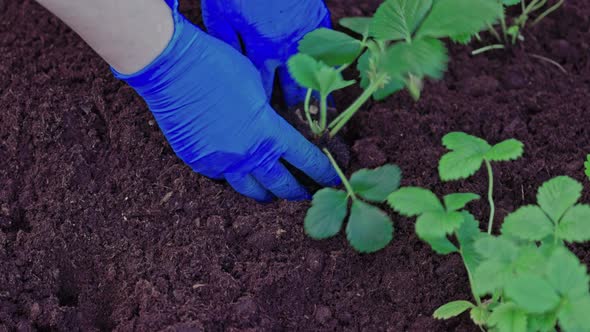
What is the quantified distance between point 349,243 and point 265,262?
20 centimetres

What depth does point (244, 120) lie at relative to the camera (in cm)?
162

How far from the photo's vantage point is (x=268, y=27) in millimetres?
1753

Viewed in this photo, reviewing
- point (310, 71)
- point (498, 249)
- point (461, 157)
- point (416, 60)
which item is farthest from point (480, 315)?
point (310, 71)

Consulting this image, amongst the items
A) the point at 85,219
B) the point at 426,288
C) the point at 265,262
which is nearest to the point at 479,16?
the point at 426,288

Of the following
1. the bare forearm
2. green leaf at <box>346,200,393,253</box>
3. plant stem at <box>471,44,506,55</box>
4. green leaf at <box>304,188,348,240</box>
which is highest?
the bare forearm

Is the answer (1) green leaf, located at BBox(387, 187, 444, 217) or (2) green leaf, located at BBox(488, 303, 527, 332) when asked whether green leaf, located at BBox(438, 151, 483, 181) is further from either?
(2) green leaf, located at BBox(488, 303, 527, 332)

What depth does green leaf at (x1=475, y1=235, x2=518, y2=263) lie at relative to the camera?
1.16m

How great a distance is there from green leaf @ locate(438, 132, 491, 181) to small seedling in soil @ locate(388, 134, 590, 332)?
5 centimetres

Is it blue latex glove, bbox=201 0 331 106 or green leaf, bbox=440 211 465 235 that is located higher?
blue latex glove, bbox=201 0 331 106

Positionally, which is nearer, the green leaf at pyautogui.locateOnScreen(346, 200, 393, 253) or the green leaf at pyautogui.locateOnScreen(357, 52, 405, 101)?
the green leaf at pyautogui.locateOnScreen(346, 200, 393, 253)

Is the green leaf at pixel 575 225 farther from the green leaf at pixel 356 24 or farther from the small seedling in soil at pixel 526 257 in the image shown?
the green leaf at pixel 356 24

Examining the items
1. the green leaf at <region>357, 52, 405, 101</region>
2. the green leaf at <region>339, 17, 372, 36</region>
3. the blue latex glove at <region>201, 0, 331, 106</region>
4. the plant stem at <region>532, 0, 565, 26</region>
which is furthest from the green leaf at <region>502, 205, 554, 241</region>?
the plant stem at <region>532, 0, 565, 26</region>

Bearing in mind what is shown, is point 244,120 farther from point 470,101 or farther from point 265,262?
point 470,101

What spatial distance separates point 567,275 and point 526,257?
10 cm
